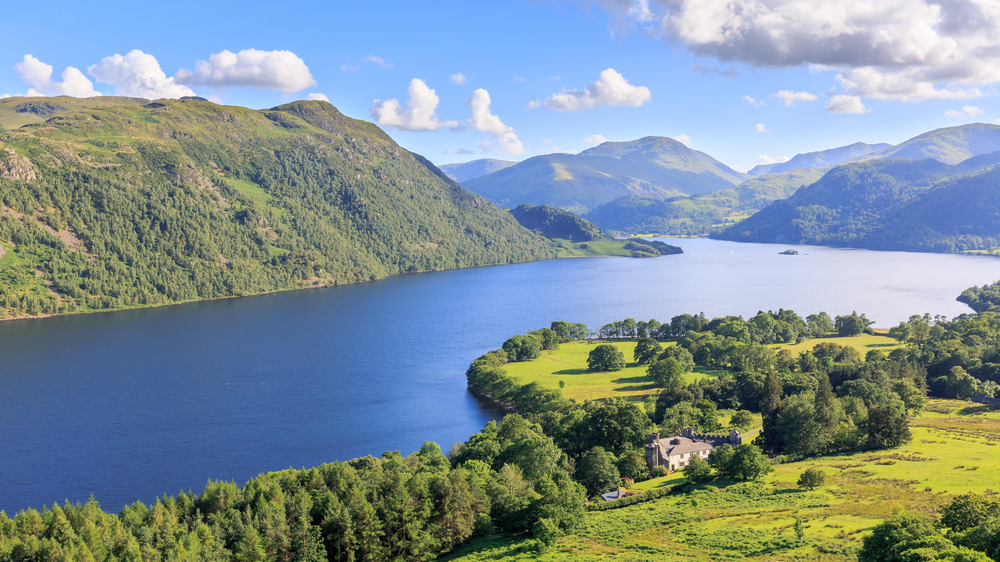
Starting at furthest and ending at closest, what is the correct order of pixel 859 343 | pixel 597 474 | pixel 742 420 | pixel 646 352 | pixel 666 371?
pixel 859 343
pixel 646 352
pixel 666 371
pixel 742 420
pixel 597 474

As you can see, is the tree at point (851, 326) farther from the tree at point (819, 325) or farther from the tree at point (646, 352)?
the tree at point (646, 352)

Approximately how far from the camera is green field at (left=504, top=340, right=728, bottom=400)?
98.6 metres

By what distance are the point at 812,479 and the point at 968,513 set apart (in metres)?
15.6

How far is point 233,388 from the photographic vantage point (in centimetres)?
10562

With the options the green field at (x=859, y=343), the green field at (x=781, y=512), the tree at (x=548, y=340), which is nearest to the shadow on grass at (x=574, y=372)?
the tree at (x=548, y=340)

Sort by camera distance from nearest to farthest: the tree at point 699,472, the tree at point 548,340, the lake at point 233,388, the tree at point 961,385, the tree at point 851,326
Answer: the tree at point 699,472, the lake at point 233,388, the tree at point 961,385, the tree at point 548,340, the tree at point 851,326

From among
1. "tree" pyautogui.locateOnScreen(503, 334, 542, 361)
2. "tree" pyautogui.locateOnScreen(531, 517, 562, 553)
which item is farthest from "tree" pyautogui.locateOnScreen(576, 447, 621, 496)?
"tree" pyautogui.locateOnScreen(503, 334, 542, 361)

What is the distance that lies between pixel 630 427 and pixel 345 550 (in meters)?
35.0

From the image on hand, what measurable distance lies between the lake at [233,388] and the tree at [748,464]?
37.7 meters

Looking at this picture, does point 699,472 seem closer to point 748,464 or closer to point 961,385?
point 748,464

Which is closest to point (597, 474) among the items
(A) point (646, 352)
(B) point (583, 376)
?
(B) point (583, 376)

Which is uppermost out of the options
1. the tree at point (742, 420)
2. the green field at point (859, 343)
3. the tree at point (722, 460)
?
the green field at point (859, 343)

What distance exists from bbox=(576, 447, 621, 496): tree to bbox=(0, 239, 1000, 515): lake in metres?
26.9

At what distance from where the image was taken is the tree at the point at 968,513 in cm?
3612
